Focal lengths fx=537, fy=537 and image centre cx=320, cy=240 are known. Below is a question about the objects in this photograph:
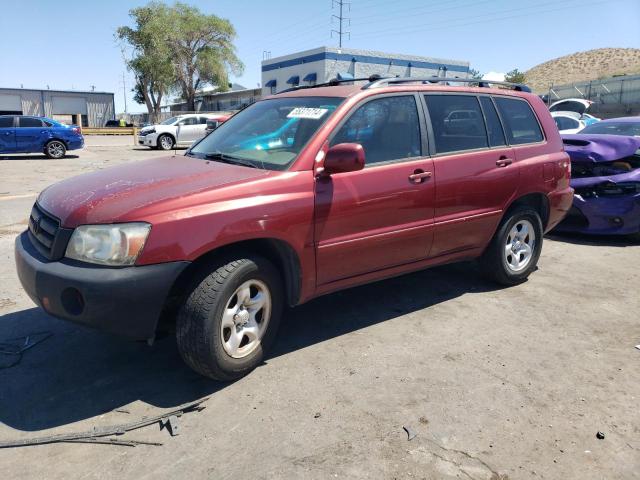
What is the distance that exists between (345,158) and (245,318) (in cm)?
117

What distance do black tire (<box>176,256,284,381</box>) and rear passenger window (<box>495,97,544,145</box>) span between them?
2.88 m

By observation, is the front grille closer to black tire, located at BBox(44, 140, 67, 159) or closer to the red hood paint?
the red hood paint

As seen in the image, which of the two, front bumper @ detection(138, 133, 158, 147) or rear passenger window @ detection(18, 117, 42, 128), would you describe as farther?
front bumper @ detection(138, 133, 158, 147)

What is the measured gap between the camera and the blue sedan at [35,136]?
17.8 m

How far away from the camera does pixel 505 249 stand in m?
4.91

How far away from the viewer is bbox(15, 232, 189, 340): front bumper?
9.13 ft

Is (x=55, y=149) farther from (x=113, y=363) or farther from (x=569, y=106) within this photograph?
(x=569, y=106)

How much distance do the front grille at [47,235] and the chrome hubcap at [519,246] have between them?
3.67 m

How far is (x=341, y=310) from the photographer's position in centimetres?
448

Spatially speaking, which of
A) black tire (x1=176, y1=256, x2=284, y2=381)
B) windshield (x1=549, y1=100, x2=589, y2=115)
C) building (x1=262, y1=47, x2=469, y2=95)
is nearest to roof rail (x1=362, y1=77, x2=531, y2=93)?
black tire (x1=176, y1=256, x2=284, y2=381)

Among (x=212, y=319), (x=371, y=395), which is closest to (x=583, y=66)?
(x=371, y=395)

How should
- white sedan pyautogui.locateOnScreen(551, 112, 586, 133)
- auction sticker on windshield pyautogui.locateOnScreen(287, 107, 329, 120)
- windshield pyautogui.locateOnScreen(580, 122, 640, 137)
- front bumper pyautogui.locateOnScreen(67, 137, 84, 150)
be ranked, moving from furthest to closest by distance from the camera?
1. front bumper pyautogui.locateOnScreen(67, 137, 84, 150)
2. white sedan pyautogui.locateOnScreen(551, 112, 586, 133)
3. windshield pyautogui.locateOnScreen(580, 122, 640, 137)
4. auction sticker on windshield pyautogui.locateOnScreen(287, 107, 329, 120)

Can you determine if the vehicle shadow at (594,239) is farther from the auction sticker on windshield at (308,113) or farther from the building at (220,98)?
the building at (220,98)

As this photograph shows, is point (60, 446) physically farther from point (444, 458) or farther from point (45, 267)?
point (444, 458)
